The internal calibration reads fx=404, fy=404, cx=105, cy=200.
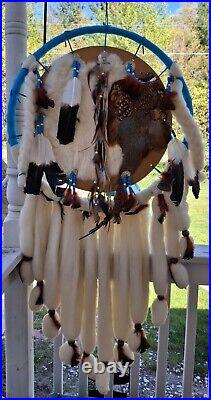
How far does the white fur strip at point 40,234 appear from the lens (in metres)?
1.08

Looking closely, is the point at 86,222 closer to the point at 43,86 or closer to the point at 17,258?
the point at 17,258

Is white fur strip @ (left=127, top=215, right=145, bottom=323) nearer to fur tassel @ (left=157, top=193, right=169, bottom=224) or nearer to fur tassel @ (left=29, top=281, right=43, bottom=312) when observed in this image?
fur tassel @ (left=157, top=193, right=169, bottom=224)

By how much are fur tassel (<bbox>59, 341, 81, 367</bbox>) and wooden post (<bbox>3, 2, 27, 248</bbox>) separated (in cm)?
32

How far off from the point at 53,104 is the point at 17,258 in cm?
42

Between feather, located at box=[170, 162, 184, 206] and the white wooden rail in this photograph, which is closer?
feather, located at box=[170, 162, 184, 206]

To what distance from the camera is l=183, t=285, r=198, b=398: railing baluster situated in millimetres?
1203

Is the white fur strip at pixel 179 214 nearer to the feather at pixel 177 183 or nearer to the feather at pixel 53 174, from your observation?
the feather at pixel 177 183

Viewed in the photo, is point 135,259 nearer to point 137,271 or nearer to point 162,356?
point 137,271

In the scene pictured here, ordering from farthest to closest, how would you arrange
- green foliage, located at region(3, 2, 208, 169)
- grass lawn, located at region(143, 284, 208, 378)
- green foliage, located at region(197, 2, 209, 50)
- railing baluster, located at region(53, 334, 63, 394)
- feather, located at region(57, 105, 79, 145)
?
green foliage, located at region(197, 2, 209, 50) → green foliage, located at region(3, 2, 208, 169) → grass lawn, located at region(143, 284, 208, 378) → railing baluster, located at region(53, 334, 63, 394) → feather, located at region(57, 105, 79, 145)

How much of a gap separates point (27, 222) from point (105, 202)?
8.4 inches

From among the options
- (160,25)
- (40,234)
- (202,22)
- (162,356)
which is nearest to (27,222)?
(40,234)

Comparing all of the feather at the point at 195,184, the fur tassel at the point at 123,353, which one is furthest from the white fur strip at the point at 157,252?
the fur tassel at the point at 123,353

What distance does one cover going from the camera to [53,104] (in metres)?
1.04

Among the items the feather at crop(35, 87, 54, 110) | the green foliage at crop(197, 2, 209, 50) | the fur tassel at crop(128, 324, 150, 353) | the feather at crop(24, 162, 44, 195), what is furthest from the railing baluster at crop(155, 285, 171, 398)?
the green foliage at crop(197, 2, 209, 50)
